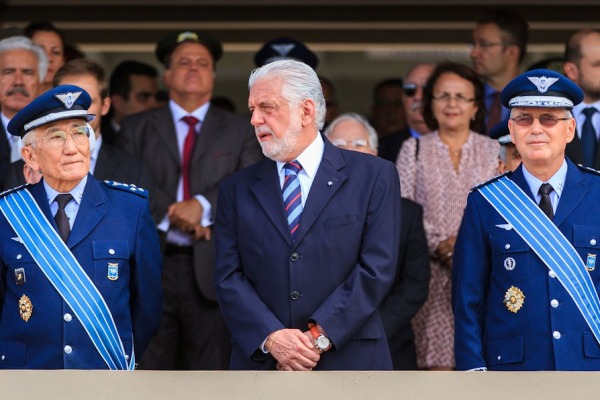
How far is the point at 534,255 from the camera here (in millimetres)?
4750

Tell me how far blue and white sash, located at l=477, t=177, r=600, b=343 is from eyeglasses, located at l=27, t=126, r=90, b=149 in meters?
1.58

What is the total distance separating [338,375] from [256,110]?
107 centimetres

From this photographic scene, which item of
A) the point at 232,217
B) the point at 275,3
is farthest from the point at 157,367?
the point at 275,3

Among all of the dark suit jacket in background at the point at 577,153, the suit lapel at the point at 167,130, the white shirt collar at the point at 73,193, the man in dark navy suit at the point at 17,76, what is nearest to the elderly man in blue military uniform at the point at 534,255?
the dark suit jacket in background at the point at 577,153

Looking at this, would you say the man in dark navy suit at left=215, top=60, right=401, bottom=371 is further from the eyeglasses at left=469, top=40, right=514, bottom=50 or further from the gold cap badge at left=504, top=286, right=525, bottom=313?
the eyeglasses at left=469, top=40, right=514, bottom=50

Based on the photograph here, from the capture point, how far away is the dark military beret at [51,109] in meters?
4.95

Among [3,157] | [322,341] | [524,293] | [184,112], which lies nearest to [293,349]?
[322,341]

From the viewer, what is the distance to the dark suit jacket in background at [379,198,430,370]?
593 cm

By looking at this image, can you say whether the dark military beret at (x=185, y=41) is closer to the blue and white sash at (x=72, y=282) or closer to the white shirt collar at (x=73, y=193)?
the white shirt collar at (x=73, y=193)

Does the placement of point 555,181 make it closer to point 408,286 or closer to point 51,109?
point 408,286

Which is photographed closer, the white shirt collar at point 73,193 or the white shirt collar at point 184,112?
the white shirt collar at point 73,193

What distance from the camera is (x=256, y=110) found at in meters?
4.82

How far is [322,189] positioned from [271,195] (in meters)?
0.19

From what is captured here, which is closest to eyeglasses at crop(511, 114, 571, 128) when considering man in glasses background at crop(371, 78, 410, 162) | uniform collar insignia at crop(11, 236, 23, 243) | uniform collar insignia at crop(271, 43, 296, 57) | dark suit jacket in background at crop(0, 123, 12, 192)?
uniform collar insignia at crop(11, 236, 23, 243)
